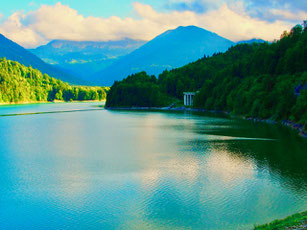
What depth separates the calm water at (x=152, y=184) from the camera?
78.9 feet

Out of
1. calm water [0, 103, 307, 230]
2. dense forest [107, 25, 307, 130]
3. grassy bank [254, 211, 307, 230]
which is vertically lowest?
calm water [0, 103, 307, 230]

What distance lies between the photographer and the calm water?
24.1m

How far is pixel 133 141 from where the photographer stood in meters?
62.6

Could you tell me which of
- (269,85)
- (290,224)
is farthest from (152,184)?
(269,85)

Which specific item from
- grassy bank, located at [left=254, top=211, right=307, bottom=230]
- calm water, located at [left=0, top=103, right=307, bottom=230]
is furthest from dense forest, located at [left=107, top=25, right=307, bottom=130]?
grassy bank, located at [left=254, top=211, right=307, bottom=230]

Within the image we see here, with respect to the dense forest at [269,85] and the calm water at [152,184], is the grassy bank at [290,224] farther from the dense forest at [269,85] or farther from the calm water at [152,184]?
the dense forest at [269,85]

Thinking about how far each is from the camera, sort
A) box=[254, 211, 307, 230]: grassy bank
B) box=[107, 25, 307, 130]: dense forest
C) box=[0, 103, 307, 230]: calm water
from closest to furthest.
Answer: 1. box=[254, 211, 307, 230]: grassy bank
2. box=[0, 103, 307, 230]: calm water
3. box=[107, 25, 307, 130]: dense forest

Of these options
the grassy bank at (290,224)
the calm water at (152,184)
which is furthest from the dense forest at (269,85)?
the grassy bank at (290,224)

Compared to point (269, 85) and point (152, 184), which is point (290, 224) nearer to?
point (152, 184)

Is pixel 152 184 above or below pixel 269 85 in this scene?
below

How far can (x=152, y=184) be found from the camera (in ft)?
106

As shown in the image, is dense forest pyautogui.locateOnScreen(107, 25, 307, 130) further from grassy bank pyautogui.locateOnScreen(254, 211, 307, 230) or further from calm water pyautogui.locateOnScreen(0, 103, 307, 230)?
grassy bank pyautogui.locateOnScreen(254, 211, 307, 230)

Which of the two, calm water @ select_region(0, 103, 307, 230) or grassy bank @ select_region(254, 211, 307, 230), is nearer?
grassy bank @ select_region(254, 211, 307, 230)

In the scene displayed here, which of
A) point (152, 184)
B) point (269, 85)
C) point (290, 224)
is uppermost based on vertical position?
point (269, 85)
